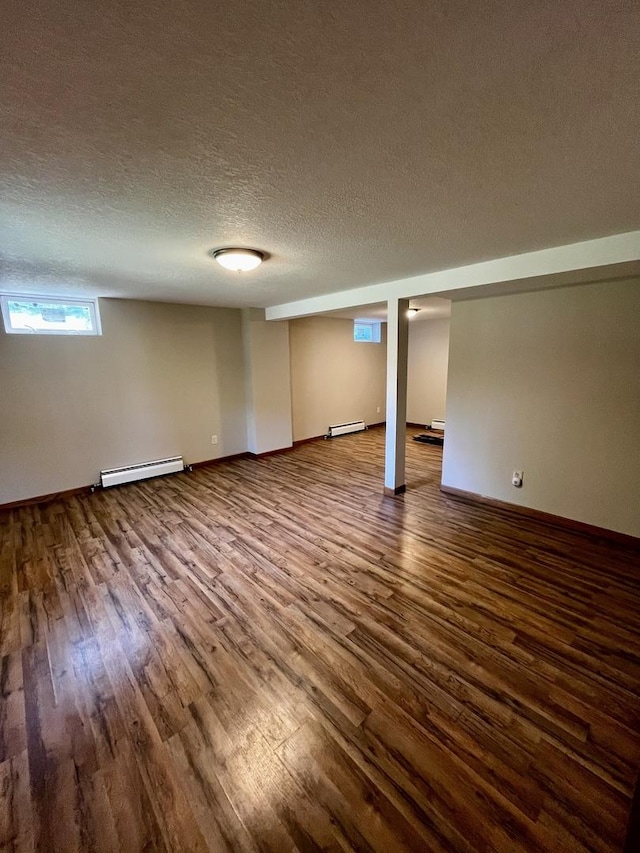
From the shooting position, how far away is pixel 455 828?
1.15 meters

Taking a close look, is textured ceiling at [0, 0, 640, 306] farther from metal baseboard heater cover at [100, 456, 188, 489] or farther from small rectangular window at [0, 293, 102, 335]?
metal baseboard heater cover at [100, 456, 188, 489]

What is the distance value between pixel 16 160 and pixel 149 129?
23.8 inches

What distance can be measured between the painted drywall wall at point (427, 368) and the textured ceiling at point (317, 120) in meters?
4.83

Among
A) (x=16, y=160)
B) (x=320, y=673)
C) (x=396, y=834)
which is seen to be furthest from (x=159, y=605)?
(x=16, y=160)

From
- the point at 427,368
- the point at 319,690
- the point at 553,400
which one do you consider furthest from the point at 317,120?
the point at 427,368

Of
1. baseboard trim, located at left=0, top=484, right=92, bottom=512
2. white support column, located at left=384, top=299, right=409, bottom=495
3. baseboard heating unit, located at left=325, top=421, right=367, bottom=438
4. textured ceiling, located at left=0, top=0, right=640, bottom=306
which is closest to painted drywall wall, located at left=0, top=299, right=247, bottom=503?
baseboard trim, located at left=0, top=484, right=92, bottom=512

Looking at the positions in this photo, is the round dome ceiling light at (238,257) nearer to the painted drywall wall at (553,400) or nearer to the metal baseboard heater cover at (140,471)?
the painted drywall wall at (553,400)

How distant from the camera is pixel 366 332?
24.3ft

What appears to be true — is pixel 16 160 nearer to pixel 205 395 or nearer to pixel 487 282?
pixel 487 282

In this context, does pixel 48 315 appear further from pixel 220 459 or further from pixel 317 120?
pixel 317 120

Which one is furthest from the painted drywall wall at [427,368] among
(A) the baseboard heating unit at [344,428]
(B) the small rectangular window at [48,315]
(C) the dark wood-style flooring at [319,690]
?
(B) the small rectangular window at [48,315]

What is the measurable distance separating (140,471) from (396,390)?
11.6 ft

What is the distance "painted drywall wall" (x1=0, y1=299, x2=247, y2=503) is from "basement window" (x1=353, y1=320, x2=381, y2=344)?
2.80 m

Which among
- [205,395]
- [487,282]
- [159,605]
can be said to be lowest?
[159,605]
